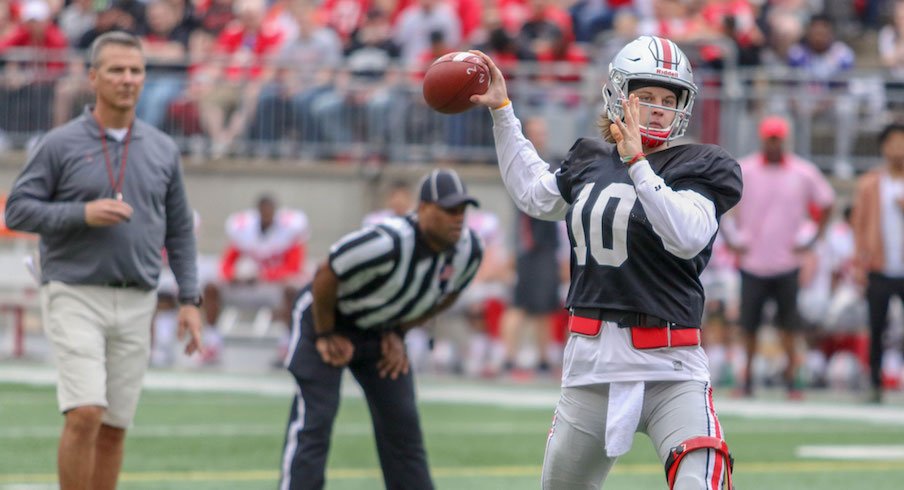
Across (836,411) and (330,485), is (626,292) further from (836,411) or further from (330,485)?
(836,411)

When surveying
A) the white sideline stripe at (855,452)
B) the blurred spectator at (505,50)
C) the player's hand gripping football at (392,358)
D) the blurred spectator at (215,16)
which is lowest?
the white sideline stripe at (855,452)

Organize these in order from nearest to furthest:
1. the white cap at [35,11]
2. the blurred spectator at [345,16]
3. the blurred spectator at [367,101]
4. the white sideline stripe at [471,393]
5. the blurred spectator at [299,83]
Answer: the white sideline stripe at [471,393]
the blurred spectator at [367,101]
the blurred spectator at [299,83]
the white cap at [35,11]
the blurred spectator at [345,16]

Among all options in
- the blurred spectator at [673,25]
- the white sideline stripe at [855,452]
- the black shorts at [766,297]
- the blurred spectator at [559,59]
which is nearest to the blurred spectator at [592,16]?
the blurred spectator at [559,59]

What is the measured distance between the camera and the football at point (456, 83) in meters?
5.58

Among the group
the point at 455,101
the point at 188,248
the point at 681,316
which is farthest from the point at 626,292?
the point at 188,248

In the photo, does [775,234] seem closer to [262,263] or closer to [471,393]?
[471,393]

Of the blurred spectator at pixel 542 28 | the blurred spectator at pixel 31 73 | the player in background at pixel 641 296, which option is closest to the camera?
the player in background at pixel 641 296

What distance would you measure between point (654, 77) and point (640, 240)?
1.71 ft

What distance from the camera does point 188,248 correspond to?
715 cm

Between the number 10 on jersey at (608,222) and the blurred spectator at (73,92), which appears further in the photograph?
the blurred spectator at (73,92)

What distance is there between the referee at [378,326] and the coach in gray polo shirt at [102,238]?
2.25ft

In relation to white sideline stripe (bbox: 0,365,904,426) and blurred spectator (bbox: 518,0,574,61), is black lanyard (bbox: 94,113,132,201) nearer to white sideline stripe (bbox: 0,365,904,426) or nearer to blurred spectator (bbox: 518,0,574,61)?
white sideline stripe (bbox: 0,365,904,426)

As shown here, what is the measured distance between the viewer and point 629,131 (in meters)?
5.10

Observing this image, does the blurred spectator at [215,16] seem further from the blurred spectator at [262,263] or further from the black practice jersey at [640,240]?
the black practice jersey at [640,240]
